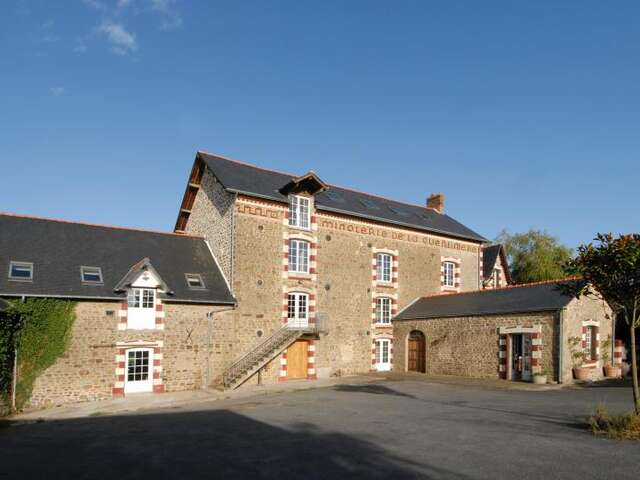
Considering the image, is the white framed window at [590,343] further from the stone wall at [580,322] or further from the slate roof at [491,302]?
the slate roof at [491,302]

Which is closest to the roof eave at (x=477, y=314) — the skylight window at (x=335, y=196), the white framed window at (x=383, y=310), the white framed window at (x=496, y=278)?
the white framed window at (x=383, y=310)

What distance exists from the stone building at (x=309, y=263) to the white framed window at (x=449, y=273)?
0.05m

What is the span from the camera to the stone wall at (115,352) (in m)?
16.3

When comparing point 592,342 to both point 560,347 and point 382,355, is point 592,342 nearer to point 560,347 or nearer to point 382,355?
point 560,347

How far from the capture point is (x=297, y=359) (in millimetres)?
21531

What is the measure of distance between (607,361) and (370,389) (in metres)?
9.43

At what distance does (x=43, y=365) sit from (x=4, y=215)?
602 centimetres

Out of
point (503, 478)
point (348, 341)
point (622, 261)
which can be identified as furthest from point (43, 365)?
point (622, 261)

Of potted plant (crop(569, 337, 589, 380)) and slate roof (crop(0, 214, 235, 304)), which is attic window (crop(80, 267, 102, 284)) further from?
potted plant (crop(569, 337, 589, 380))

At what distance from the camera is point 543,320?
18.6m

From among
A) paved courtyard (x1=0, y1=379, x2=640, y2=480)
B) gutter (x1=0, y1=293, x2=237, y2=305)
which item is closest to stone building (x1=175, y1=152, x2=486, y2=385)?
gutter (x1=0, y1=293, x2=237, y2=305)

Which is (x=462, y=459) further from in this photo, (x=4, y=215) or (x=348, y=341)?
(x=4, y=215)

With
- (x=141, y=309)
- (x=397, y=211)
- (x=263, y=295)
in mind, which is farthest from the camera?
(x=397, y=211)

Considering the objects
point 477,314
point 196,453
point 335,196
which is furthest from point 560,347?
point 196,453
